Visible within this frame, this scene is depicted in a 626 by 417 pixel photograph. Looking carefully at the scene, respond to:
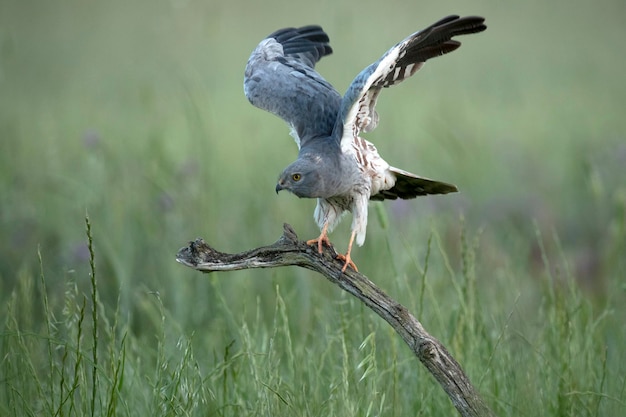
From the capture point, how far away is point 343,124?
3504 millimetres

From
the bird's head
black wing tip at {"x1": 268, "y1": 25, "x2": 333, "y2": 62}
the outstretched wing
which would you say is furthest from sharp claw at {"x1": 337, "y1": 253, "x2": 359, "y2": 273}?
black wing tip at {"x1": 268, "y1": 25, "x2": 333, "y2": 62}

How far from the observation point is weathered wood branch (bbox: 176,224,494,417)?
2.79 meters

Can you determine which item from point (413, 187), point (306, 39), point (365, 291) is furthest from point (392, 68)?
point (306, 39)

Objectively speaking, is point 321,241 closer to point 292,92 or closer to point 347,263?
point 347,263

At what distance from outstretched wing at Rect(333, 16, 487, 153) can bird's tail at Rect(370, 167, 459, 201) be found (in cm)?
26

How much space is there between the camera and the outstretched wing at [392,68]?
322 centimetres

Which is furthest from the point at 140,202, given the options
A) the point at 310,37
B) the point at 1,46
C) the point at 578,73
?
the point at 578,73

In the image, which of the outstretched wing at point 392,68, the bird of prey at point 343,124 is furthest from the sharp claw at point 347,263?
the outstretched wing at point 392,68

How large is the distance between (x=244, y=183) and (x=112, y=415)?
5943 mm

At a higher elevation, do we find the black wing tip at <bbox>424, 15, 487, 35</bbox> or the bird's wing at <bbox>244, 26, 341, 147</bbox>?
the black wing tip at <bbox>424, 15, 487, 35</bbox>

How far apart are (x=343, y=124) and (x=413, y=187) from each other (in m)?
0.52

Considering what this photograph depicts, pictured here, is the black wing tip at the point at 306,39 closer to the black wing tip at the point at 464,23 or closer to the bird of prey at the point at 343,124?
the bird of prey at the point at 343,124

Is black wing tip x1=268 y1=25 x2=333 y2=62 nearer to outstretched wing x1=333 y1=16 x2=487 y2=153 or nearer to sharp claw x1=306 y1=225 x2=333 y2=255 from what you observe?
outstretched wing x1=333 y1=16 x2=487 y2=153

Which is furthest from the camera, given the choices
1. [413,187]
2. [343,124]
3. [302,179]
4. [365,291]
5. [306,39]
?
[306,39]
